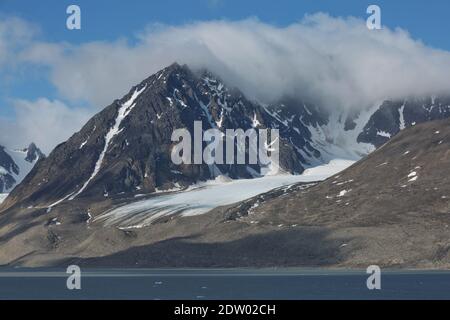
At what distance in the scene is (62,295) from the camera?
579 feet

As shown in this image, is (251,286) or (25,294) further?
(251,286)

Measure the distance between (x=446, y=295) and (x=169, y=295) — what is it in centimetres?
4617

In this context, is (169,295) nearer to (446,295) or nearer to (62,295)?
(62,295)

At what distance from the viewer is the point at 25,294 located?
7229 inches
